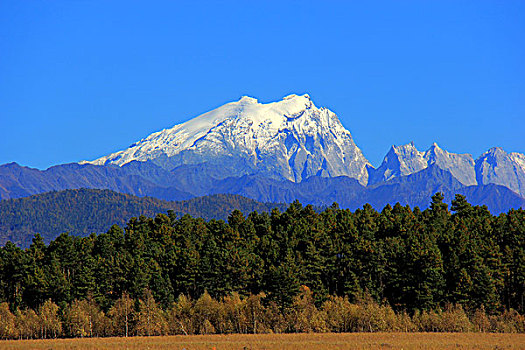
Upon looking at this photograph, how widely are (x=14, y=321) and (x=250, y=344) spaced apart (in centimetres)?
5322

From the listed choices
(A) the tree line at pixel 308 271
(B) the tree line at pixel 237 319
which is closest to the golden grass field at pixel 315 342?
(B) the tree line at pixel 237 319

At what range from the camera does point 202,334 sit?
12312cm

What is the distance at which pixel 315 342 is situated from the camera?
3903 inches

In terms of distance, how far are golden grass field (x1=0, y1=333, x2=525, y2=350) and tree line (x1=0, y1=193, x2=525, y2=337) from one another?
1173 cm

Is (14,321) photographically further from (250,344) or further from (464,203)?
(464,203)

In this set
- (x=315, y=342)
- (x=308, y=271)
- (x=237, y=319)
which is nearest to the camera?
(x=315, y=342)

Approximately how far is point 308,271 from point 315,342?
44313 mm

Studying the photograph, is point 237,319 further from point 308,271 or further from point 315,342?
point 315,342

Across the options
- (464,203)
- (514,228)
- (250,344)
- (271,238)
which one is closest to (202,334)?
(250,344)

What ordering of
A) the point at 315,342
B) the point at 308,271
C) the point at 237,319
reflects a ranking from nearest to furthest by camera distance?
the point at 315,342 < the point at 237,319 < the point at 308,271

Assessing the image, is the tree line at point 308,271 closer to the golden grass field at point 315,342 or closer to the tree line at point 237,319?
the tree line at point 237,319

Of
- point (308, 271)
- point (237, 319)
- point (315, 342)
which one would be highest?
point (308, 271)

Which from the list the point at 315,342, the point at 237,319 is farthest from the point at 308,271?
the point at 315,342

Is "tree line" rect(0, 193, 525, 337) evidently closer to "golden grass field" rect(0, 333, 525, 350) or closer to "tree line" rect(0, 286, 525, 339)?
"tree line" rect(0, 286, 525, 339)
